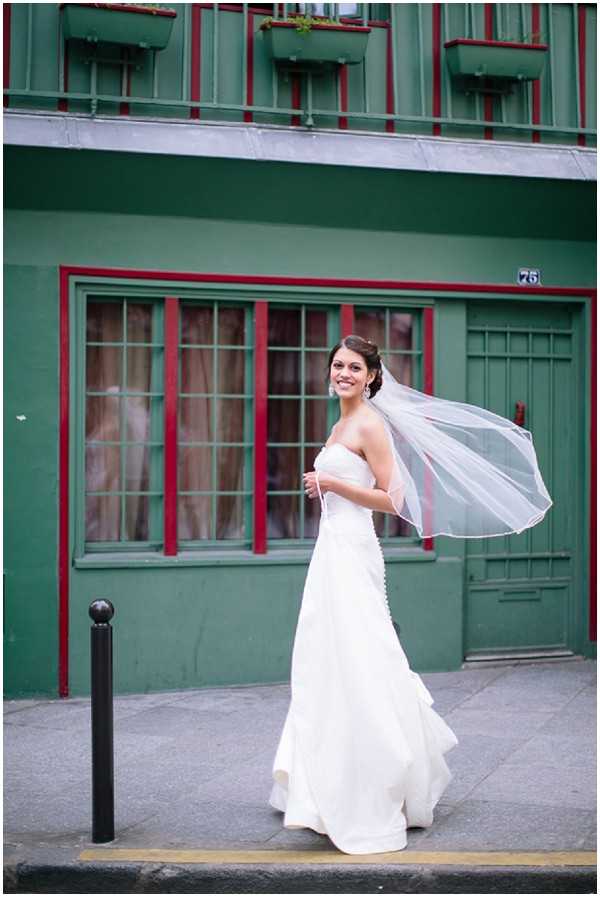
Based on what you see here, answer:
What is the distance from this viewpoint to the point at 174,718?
8648 mm

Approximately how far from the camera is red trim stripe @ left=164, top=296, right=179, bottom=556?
9617 millimetres

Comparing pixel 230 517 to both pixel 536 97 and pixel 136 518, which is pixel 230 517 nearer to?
pixel 136 518

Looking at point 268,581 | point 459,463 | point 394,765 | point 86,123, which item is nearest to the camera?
point 394,765

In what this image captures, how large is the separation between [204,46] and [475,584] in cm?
478

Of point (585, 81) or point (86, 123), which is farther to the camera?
point (585, 81)

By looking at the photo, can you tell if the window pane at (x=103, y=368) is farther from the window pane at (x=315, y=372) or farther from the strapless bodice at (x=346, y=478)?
the strapless bodice at (x=346, y=478)

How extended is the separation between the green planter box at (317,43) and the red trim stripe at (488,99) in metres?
1.16

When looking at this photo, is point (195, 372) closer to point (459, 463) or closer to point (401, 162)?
point (401, 162)

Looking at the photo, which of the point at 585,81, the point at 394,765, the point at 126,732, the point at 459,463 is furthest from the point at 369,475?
the point at 585,81

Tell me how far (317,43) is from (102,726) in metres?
5.69

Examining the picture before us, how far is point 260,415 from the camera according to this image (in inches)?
388

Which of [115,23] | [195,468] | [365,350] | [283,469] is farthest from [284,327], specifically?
[365,350]

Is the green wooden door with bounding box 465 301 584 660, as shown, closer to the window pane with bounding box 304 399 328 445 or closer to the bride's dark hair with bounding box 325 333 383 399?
the window pane with bounding box 304 399 328 445

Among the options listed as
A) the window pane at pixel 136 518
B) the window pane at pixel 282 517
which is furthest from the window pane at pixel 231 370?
the window pane at pixel 136 518
